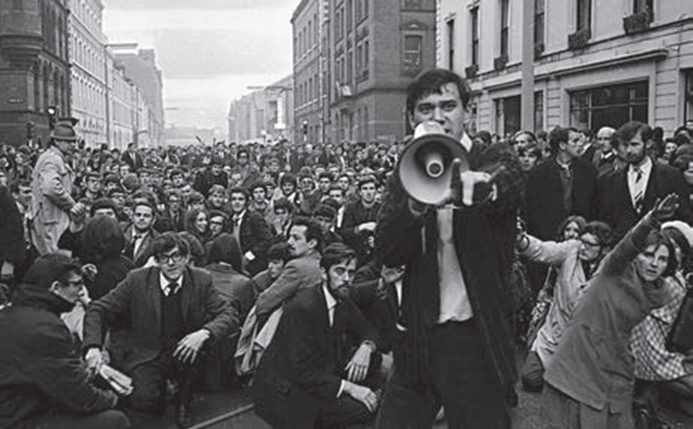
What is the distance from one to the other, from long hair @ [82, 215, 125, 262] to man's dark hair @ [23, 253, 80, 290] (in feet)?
8.23

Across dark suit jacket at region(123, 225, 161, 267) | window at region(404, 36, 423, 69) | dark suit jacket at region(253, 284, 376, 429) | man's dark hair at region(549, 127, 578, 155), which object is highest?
window at region(404, 36, 423, 69)

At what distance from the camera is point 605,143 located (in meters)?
10.0

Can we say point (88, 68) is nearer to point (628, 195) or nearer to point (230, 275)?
point (230, 275)

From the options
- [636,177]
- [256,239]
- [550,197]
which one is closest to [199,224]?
[256,239]

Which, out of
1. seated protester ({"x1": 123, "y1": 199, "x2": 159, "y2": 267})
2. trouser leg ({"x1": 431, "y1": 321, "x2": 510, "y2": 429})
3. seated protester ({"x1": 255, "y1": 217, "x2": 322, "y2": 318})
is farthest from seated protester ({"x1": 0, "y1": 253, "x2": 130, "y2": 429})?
seated protester ({"x1": 123, "y1": 199, "x2": 159, "y2": 267})

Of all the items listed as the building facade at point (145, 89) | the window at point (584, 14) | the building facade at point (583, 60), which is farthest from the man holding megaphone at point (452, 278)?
Answer: the building facade at point (145, 89)

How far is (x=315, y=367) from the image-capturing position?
5.73 metres

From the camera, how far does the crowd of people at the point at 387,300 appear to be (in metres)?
3.09

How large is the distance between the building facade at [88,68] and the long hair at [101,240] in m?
52.5

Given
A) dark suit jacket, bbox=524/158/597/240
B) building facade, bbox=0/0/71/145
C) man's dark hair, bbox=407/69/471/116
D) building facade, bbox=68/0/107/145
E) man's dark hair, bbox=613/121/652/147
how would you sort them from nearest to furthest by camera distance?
man's dark hair, bbox=407/69/471/116 < man's dark hair, bbox=613/121/652/147 < dark suit jacket, bbox=524/158/597/240 < building facade, bbox=0/0/71/145 < building facade, bbox=68/0/107/145

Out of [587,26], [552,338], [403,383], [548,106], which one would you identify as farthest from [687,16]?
[403,383]

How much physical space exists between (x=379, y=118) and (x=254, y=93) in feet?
418

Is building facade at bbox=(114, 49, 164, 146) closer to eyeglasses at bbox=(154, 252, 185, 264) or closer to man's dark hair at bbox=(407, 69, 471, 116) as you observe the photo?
eyeglasses at bbox=(154, 252, 185, 264)

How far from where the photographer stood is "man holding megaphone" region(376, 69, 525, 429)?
9.80 feet
